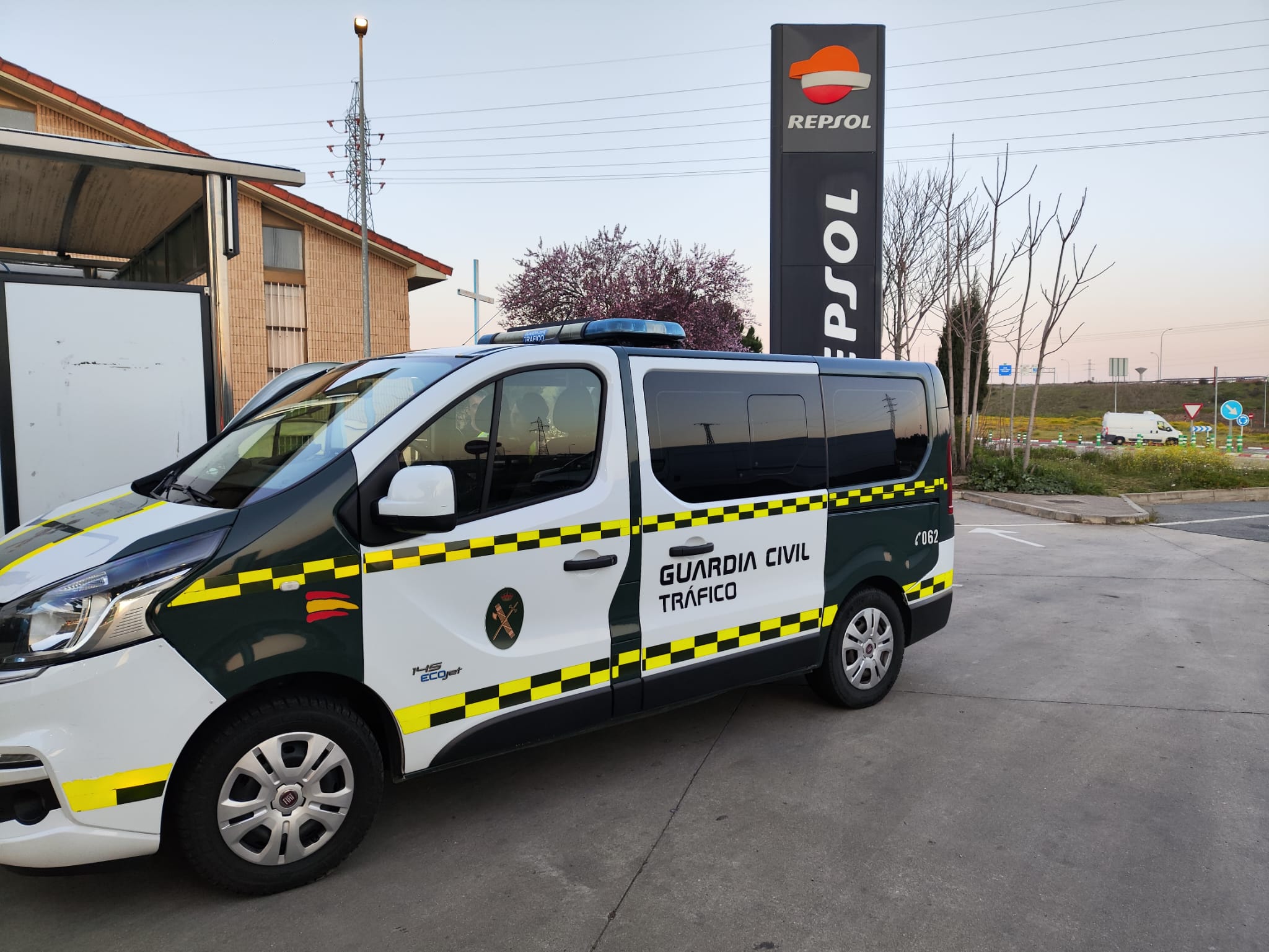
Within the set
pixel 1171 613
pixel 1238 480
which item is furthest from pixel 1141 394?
pixel 1171 613

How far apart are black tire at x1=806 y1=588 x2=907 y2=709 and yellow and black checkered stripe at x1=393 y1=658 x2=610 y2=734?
5.42 feet

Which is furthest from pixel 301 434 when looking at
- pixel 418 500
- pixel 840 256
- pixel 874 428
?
pixel 840 256

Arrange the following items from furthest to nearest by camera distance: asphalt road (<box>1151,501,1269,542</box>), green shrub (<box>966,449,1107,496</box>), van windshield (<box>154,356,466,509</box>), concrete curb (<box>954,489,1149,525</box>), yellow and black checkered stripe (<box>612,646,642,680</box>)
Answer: green shrub (<box>966,449,1107,496</box>) < concrete curb (<box>954,489,1149,525</box>) < asphalt road (<box>1151,501,1269,542</box>) < yellow and black checkered stripe (<box>612,646,642,680</box>) < van windshield (<box>154,356,466,509</box>)

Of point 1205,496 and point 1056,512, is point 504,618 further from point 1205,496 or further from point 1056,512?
point 1205,496

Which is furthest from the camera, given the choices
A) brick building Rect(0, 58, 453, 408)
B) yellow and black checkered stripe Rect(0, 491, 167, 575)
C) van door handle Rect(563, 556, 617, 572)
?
brick building Rect(0, 58, 453, 408)

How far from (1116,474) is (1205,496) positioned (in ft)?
7.96

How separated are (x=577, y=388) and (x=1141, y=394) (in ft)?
338

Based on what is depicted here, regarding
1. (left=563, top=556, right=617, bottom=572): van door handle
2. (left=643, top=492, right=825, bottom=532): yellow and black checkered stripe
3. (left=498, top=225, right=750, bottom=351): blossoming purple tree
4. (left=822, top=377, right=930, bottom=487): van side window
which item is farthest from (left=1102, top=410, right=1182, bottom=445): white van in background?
(left=563, top=556, right=617, bottom=572): van door handle

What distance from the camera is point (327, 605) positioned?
2973 millimetres

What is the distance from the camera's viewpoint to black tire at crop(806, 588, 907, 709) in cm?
483

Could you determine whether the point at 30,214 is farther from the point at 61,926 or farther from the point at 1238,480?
the point at 1238,480

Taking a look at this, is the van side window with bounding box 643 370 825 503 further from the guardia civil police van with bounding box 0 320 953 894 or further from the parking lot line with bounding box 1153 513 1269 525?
the parking lot line with bounding box 1153 513 1269 525

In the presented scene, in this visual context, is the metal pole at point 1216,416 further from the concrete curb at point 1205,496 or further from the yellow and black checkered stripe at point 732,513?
the yellow and black checkered stripe at point 732,513

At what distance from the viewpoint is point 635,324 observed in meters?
4.22
